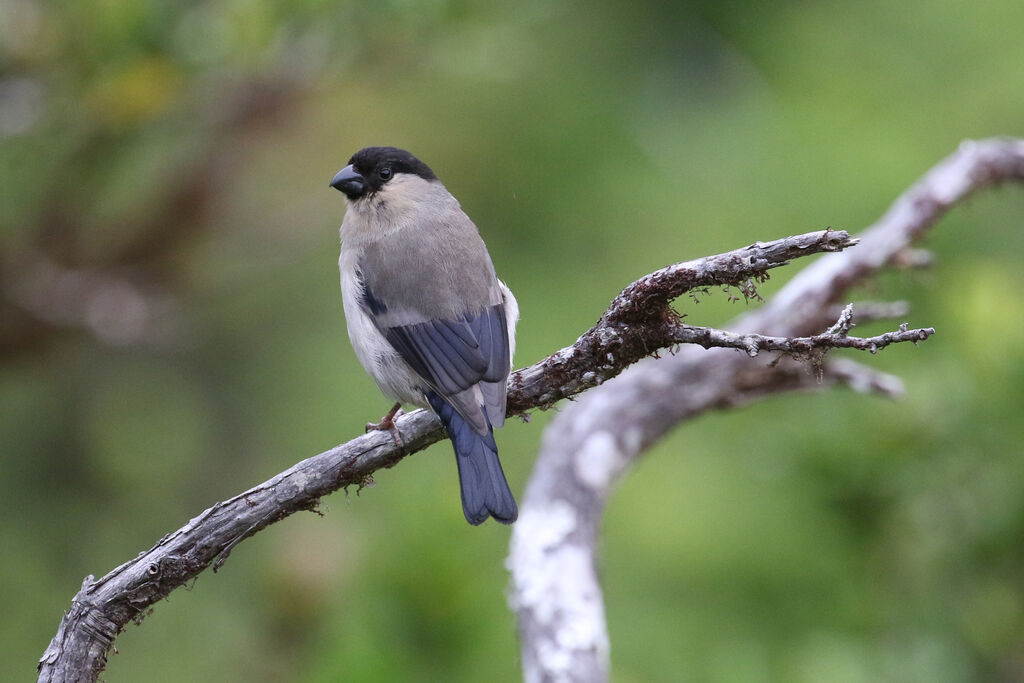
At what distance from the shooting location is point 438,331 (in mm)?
2635

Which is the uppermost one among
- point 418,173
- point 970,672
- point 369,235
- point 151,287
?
point 151,287

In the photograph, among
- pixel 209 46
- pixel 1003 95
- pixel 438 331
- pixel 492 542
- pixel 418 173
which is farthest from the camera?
pixel 1003 95

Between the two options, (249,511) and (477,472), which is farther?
(477,472)

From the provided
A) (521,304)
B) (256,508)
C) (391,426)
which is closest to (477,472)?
(391,426)

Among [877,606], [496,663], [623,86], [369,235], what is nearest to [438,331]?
[369,235]

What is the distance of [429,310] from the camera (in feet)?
8.85

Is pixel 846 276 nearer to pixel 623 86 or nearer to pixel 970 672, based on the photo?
pixel 970 672

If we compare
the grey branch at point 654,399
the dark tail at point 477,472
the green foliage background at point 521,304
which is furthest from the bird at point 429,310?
the green foliage background at point 521,304

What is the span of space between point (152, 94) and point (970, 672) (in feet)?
9.60

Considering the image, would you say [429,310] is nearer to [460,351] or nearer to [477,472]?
[460,351]

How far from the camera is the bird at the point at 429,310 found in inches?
95.0

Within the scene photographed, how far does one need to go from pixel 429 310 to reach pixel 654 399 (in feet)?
2.09

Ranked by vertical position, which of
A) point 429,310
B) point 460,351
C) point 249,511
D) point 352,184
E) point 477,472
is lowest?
point 249,511

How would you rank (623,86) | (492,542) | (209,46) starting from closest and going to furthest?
1. (209,46)
2. (492,542)
3. (623,86)
